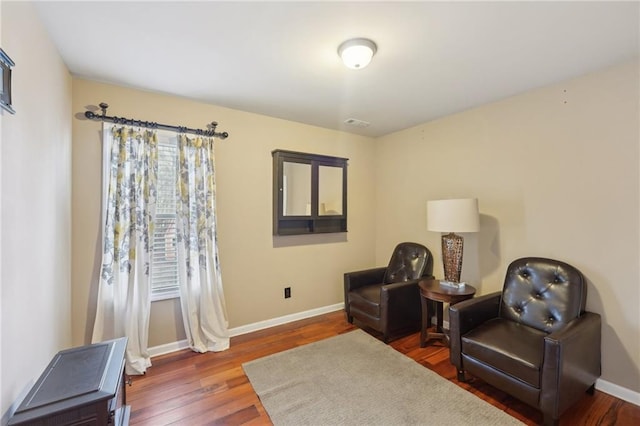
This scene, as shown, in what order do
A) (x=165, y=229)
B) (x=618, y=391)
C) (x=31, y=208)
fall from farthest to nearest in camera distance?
(x=165, y=229)
(x=618, y=391)
(x=31, y=208)

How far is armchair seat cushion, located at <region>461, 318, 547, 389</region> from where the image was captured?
1.73m

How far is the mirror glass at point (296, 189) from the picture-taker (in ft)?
10.6

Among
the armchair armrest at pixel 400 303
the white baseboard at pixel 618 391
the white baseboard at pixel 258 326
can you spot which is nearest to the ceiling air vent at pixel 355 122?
the armchair armrest at pixel 400 303

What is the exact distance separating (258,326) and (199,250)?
114cm

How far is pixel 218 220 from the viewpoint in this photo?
2877 mm

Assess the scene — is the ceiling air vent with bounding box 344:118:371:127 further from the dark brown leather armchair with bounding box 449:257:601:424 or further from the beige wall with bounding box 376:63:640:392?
the dark brown leather armchair with bounding box 449:257:601:424

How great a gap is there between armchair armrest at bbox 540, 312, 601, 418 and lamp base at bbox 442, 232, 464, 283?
880 mm

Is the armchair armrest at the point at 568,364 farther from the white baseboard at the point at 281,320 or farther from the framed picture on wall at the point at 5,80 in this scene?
the framed picture on wall at the point at 5,80

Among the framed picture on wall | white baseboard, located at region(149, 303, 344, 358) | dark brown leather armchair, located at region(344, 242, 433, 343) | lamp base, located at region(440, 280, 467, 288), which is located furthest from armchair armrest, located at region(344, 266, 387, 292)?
the framed picture on wall

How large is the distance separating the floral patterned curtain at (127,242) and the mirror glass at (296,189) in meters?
1.33

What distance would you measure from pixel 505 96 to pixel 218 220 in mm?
3040

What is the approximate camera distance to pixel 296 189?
10.9 ft

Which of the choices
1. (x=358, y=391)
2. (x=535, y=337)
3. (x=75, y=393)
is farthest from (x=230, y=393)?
(x=535, y=337)

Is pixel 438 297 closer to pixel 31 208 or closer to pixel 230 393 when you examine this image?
pixel 230 393
